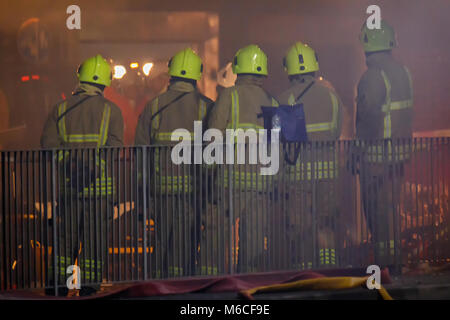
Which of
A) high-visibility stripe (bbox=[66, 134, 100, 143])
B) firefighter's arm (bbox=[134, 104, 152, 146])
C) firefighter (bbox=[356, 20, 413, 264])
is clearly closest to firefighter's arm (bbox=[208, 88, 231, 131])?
firefighter's arm (bbox=[134, 104, 152, 146])

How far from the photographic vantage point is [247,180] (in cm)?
668

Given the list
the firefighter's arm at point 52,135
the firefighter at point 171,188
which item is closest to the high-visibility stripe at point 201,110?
the firefighter at point 171,188

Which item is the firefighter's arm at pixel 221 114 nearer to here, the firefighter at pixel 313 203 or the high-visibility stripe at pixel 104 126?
the firefighter at pixel 313 203

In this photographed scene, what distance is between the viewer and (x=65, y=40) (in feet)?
31.1

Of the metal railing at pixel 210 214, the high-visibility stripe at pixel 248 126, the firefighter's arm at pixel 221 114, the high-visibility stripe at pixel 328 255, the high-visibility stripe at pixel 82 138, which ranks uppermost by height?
the firefighter's arm at pixel 221 114

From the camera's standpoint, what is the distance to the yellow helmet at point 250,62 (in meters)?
7.29

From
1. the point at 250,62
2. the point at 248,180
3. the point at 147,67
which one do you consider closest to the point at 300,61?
the point at 250,62

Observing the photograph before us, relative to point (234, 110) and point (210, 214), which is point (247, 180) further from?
point (234, 110)

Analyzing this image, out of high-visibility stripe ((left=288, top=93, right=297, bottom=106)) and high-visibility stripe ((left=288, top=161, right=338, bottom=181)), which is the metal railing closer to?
high-visibility stripe ((left=288, top=161, right=338, bottom=181))

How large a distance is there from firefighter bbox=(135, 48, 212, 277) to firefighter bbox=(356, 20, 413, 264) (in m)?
1.67

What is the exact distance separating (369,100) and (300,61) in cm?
86

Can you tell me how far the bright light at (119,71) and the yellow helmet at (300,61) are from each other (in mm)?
2927

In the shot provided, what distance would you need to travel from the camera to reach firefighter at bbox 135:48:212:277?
643 cm
